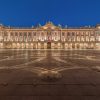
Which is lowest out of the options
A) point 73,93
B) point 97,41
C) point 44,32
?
point 73,93

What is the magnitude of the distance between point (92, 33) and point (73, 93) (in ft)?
318

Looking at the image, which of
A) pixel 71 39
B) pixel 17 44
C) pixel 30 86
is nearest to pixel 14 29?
pixel 17 44

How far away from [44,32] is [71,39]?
64.6 feet

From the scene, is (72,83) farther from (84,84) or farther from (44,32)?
(44,32)

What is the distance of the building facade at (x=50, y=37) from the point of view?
93.6 meters

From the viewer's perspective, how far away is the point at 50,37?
96.2m

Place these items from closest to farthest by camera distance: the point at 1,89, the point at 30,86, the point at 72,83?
the point at 1,89
the point at 30,86
the point at 72,83

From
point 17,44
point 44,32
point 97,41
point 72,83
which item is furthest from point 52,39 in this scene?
point 72,83

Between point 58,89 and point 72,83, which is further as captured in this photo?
point 72,83

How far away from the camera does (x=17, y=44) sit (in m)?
93.4

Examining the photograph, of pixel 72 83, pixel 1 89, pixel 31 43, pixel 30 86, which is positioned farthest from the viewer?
pixel 31 43

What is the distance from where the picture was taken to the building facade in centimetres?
9356

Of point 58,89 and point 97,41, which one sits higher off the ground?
point 97,41

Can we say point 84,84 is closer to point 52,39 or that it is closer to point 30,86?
point 30,86
